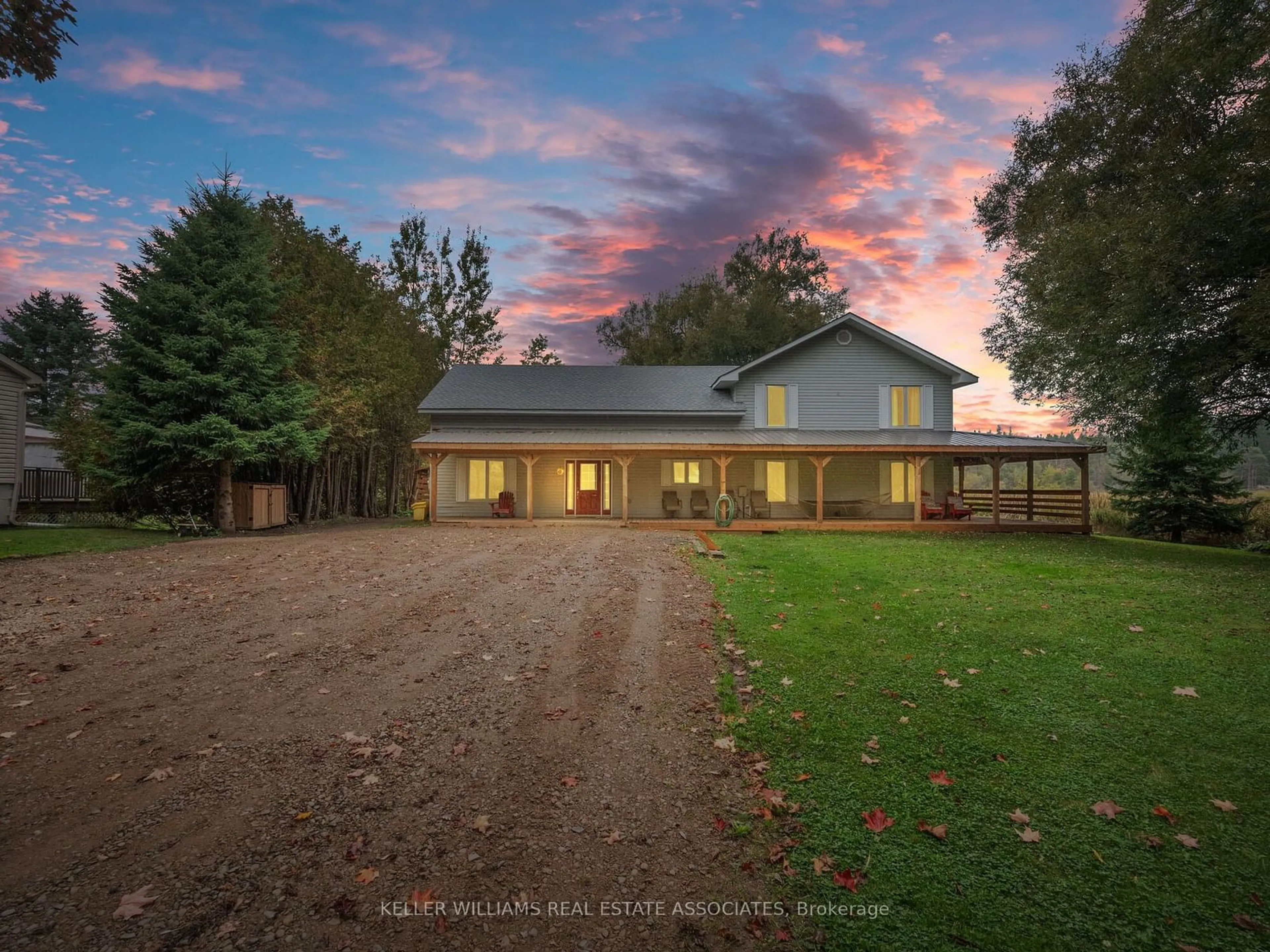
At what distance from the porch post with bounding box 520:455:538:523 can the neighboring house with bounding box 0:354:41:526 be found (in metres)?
14.4

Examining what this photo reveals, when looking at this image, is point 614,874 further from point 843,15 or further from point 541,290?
point 541,290

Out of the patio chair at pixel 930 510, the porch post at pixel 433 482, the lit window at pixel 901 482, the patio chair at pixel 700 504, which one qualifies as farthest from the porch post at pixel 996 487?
the porch post at pixel 433 482

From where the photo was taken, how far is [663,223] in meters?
24.6

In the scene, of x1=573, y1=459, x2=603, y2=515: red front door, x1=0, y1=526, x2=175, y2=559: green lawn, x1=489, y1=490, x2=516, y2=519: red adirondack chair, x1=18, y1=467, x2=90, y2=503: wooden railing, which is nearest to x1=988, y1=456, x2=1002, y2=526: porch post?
x1=573, y1=459, x2=603, y2=515: red front door

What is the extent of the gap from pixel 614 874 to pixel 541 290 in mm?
32774

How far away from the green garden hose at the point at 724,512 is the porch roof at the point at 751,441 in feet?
5.10

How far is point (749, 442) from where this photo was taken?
1741cm

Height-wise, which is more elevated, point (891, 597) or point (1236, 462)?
point (1236, 462)

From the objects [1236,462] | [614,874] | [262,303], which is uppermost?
[262,303]

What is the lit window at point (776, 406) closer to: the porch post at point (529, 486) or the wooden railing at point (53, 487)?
the porch post at point (529, 486)

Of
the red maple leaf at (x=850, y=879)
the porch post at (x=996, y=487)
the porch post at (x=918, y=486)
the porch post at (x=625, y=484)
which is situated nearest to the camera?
the red maple leaf at (x=850, y=879)

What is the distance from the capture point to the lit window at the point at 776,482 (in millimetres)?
19609

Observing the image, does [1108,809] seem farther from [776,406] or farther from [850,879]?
[776,406]

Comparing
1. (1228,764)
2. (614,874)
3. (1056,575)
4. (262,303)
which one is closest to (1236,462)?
(1056,575)
